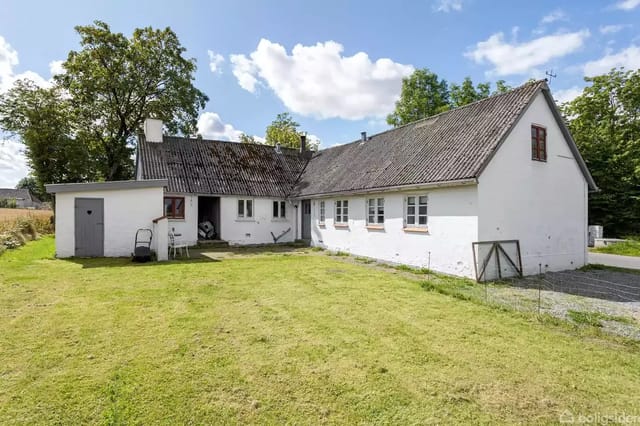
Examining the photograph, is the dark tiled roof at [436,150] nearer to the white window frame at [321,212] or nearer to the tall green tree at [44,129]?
the white window frame at [321,212]

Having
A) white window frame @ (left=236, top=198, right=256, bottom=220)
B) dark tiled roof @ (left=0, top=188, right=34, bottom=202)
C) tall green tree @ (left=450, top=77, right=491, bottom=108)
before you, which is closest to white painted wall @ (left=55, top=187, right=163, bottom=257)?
white window frame @ (left=236, top=198, right=256, bottom=220)

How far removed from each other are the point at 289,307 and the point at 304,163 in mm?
18389

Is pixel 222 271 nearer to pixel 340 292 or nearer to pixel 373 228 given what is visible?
pixel 340 292

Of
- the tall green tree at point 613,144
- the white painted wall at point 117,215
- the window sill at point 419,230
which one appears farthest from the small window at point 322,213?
the tall green tree at point 613,144

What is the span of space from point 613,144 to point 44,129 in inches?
1635

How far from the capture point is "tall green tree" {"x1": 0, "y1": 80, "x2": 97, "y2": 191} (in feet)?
79.0

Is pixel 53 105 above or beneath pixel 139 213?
above

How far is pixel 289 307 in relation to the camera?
276 inches

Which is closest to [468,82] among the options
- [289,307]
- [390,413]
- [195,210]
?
[195,210]

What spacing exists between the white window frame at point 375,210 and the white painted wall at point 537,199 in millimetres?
4371

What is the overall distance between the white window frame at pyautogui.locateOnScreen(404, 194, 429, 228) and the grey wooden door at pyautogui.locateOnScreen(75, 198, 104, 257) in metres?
12.0

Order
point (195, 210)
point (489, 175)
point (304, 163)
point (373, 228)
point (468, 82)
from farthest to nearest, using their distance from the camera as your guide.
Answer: point (468, 82) < point (304, 163) < point (195, 210) < point (373, 228) < point (489, 175)

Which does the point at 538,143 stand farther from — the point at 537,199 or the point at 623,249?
the point at 623,249

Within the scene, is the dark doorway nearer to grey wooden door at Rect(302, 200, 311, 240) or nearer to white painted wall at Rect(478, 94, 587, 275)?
grey wooden door at Rect(302, 200, 311, 240)
